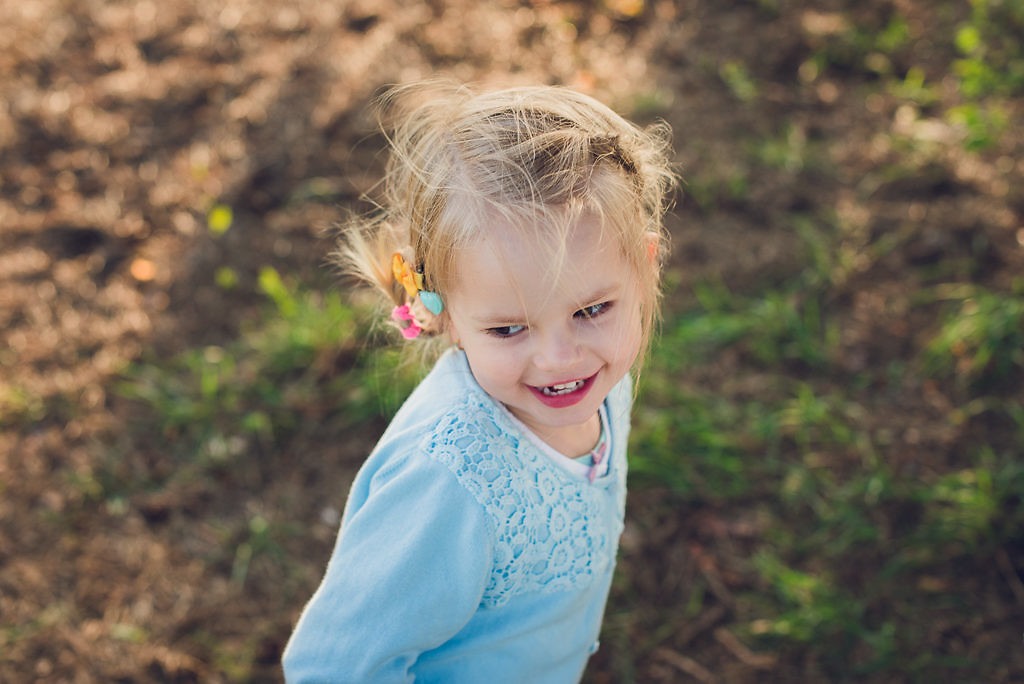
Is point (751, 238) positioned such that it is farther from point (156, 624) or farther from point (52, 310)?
point (52, 310)

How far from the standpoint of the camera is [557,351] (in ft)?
3.69

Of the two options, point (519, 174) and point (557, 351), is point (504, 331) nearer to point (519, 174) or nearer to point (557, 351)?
point (557, 351)

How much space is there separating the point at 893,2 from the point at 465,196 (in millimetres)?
3458

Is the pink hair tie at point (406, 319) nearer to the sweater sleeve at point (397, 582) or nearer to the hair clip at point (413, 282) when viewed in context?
the hair clip at point (413, 282)

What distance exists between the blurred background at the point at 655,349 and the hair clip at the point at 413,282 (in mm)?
295

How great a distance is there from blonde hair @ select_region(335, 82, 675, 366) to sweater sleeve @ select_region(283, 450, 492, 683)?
0.29 metres

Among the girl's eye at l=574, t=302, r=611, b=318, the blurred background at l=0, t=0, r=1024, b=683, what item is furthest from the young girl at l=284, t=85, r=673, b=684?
the blurred background at l=0, t=0, r=1024, b=683

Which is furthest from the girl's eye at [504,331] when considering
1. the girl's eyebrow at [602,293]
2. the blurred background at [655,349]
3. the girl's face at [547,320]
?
the blurred background at [655,349]

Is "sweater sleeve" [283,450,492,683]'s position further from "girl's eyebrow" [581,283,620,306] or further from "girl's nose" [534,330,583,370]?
"girl's eyebrow" [581,283,620,306]

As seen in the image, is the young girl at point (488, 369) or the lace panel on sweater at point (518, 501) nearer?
the young girl at point (488, 369)

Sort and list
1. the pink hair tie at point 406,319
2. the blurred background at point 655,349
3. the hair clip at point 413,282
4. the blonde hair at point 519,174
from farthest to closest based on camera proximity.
Answer: the blurred background at point 655,349 < the pink hair tie at point 406,319 < the hair clip at point 413,282 < the blonde hair at point 519,174

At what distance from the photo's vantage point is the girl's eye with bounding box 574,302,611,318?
1138 mm

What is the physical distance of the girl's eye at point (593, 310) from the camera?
114cm

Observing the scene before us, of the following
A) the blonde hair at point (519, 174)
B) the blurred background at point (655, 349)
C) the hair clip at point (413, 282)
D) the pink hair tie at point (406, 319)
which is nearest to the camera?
the blonde hair at point (519, 174)
